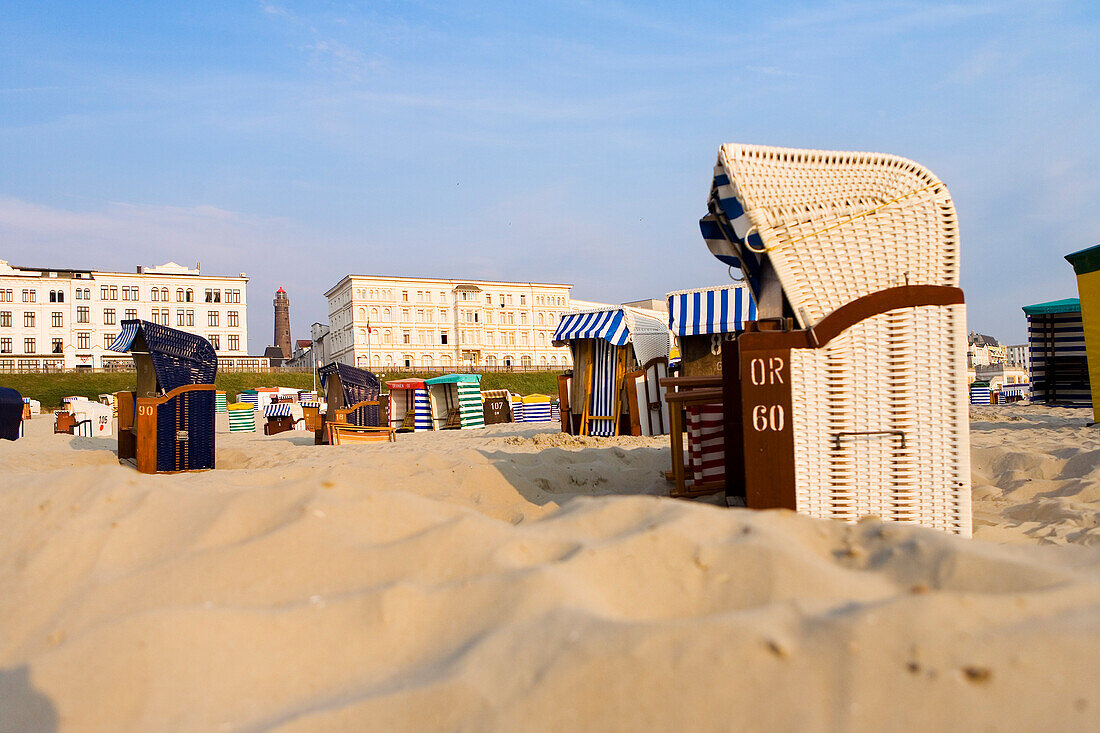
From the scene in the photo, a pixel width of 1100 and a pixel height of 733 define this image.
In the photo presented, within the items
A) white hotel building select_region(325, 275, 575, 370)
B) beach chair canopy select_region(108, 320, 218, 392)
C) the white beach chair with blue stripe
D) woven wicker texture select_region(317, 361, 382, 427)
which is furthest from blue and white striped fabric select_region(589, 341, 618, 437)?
white hotel building select_region(325, 275, 575, 370)

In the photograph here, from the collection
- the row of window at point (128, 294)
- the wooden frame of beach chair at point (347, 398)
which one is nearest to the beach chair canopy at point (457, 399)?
the wooden frame of beach chair at point (347, 398)

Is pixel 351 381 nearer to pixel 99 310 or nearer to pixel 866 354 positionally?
pixel 866 354

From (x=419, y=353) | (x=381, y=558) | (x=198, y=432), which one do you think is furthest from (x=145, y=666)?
(x=419, y=353)

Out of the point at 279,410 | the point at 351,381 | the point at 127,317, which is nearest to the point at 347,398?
the point at 351,381

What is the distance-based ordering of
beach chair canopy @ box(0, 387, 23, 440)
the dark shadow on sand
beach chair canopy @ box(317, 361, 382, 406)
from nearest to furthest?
the dark shadow on sand → beach chair canopy @ box(0, 387, 23, 440) → beach chair canopy @ box(317, 361, 382, 406)

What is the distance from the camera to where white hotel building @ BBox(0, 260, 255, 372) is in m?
59.6

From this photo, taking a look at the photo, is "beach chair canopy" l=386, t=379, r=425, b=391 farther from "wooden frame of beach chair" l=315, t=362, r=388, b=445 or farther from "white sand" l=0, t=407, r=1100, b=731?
"white sand" l=0, t=407, r=1100, b=731

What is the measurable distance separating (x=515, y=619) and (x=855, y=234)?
2.45 m

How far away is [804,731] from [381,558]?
4.96 feet

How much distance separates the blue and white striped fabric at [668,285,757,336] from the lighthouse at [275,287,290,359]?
256 ft

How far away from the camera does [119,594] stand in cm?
240

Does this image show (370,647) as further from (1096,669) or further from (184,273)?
(184,273)

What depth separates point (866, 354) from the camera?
331 centimetres

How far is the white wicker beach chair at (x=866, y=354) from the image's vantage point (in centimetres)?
329
